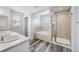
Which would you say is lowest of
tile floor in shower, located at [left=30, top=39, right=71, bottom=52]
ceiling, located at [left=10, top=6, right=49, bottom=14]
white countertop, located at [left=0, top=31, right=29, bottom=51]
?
tile floor in shower, located at [left=30, top=39, right=71, bottom=52]

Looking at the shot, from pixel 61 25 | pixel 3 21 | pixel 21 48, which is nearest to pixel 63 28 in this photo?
pixel 61 25

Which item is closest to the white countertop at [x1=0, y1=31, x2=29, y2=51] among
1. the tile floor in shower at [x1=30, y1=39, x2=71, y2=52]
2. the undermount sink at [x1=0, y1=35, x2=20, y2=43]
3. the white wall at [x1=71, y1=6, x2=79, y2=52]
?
the undermount sink at [x1=0, y1=35, x2=20, y2=43]

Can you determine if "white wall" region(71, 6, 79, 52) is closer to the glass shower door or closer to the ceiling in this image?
the glass shower door

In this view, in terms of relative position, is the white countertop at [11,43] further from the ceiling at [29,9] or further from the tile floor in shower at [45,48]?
the ceiling at [29,9]

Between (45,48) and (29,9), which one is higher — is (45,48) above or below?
below

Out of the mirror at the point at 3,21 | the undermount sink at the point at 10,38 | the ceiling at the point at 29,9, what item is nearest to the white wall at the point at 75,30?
the ceiling at the point at 29,9

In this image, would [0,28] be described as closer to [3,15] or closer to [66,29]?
[3,15]

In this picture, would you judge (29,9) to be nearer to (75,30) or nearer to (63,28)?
(63,28)

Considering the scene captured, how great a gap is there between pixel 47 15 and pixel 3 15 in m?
0.59

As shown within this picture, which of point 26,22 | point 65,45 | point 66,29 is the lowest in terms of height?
point 65,45

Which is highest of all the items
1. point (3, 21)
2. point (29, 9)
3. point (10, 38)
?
point (29, 9)

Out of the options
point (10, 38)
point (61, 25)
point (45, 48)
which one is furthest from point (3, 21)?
point (61, 25)
